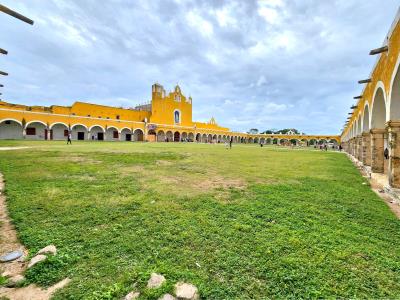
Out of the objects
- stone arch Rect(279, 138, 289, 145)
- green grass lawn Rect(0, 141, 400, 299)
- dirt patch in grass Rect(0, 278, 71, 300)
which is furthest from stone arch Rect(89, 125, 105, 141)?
stone arch Rect(279, 138, 289, 145)

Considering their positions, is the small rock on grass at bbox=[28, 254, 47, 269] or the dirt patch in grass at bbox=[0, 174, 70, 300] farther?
the small rock on grass at bbox=[28, 254, 47, 269]

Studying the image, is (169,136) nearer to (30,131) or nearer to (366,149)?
(30,131)

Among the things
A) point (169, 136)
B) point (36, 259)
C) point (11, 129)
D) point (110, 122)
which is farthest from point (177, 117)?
point (36, 259)

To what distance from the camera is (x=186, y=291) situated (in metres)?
2.20

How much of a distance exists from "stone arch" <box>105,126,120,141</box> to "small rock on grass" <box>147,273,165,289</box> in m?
42.2

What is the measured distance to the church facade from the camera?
30.9m

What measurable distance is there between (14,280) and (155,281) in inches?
61.6

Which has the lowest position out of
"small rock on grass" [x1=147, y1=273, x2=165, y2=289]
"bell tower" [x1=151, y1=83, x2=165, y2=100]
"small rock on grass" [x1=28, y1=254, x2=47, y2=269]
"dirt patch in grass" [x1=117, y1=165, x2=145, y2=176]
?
"small rock on grass" [x1=147, y1=273, x2=165, y2=289]

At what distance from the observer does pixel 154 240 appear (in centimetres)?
313

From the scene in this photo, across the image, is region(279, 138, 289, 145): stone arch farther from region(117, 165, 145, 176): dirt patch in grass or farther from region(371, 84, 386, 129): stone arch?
region(117, 165, 145, 176): dirt patch in grass

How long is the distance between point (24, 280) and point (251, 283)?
2.50 metres

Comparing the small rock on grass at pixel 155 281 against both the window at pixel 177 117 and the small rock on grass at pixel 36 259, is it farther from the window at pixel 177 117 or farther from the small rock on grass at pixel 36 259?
the window at pixel 177 117

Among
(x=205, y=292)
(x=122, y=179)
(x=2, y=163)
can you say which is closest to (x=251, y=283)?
(x=205, y=292)

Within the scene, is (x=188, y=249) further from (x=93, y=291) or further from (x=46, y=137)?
(x=46, y=137)
